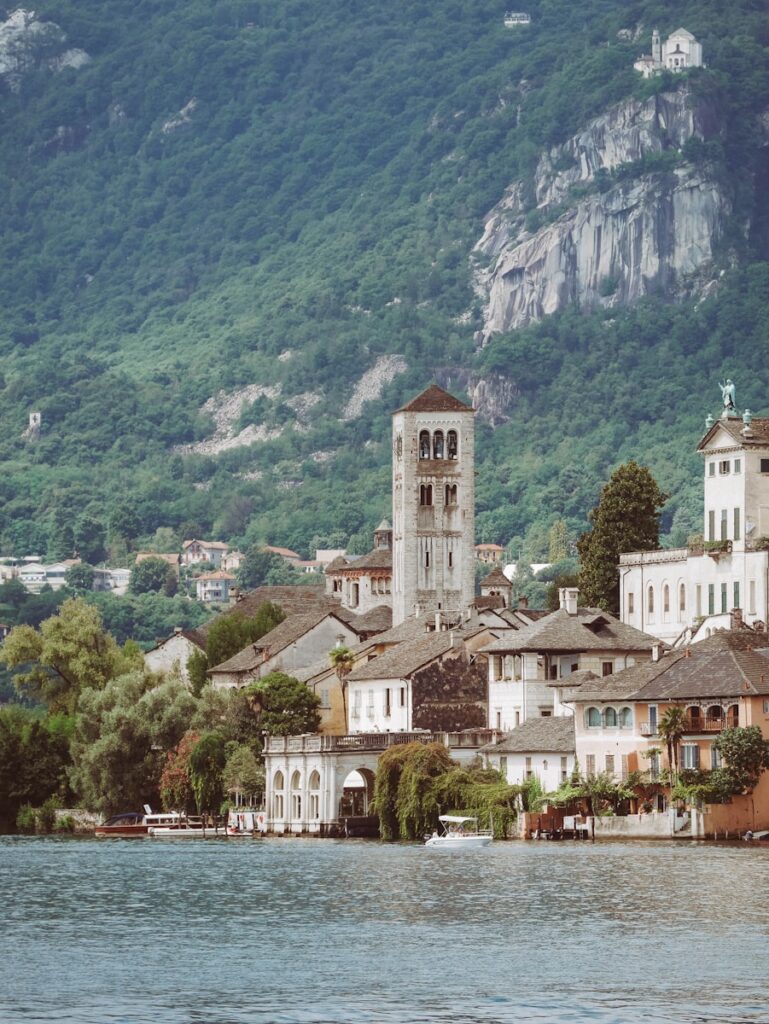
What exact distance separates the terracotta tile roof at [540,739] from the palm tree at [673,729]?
6.04 metres

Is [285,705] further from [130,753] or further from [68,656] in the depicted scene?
[68,656]

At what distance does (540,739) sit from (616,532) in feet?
131

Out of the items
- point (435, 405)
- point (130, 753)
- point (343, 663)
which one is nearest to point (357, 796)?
point (130, 753)

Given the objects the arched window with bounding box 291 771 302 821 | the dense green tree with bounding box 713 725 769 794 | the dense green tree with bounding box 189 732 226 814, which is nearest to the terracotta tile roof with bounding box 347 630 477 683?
the arched window with bounding box 291 771 302 821

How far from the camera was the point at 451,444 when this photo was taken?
186m

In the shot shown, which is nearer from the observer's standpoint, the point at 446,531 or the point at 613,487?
the point at 613,487

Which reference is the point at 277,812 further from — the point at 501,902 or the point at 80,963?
the point at 80,963

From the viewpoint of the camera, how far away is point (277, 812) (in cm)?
14188

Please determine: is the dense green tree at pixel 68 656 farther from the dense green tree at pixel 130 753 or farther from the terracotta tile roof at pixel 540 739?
the terracotta tile roof at pixel 540 739

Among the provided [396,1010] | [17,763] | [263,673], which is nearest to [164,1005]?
[396,1010]

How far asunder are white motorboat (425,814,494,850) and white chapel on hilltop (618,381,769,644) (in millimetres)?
27271

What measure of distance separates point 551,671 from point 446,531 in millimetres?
43555

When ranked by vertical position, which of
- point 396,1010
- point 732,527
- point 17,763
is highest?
point 732,527

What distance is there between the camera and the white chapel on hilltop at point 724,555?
151500mm
